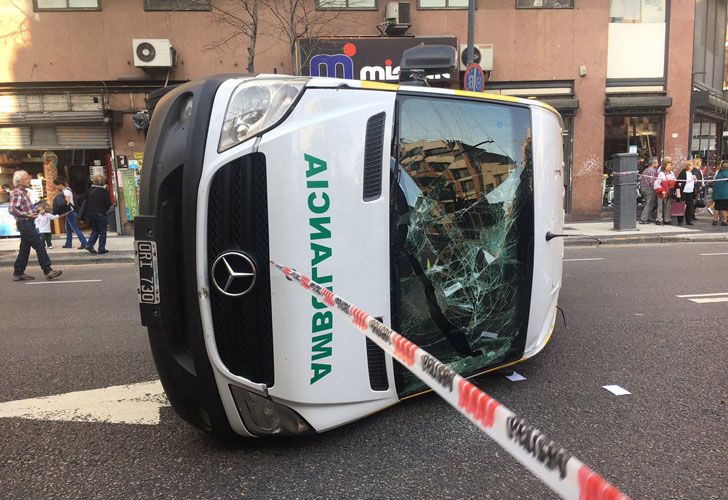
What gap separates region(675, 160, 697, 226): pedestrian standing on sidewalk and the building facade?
201 centimetres

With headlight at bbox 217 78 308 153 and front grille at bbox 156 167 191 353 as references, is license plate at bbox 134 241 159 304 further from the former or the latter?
headlight at bbox 217 78 308 153

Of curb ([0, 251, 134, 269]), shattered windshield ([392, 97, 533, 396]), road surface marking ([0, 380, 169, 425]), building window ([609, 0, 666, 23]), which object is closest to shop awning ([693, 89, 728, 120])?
building window ([609, 0, 666, 23])

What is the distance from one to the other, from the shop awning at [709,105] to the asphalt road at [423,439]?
46.3ft

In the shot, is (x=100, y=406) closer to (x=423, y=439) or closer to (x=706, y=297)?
(x=423, y=439)

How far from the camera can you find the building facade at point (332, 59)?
13898 millimetres

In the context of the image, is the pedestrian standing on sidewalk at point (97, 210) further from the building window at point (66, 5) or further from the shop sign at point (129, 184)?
the building window at point (66, 5)

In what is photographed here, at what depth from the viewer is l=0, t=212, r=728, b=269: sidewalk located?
35.9ft

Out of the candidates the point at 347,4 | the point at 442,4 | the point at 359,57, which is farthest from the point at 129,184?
the point at 442,4

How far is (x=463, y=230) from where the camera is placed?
3.13 metres

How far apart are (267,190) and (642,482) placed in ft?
7.66

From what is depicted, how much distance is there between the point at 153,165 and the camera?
2.59 m

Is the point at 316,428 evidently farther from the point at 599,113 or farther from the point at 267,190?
the point at 599,113

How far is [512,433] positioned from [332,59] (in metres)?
13.9

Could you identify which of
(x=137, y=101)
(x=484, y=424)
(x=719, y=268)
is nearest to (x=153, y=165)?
(x=484, y=424)
